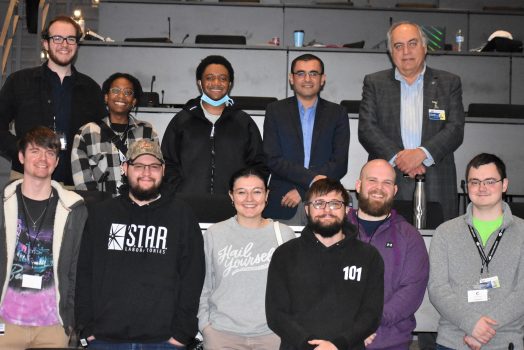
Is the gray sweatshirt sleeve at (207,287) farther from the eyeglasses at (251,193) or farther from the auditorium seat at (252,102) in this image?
the auditorium seat at (252,102)

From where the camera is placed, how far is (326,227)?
11.3ft

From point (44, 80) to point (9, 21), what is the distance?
159 inches

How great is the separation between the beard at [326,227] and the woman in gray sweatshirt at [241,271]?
269mm

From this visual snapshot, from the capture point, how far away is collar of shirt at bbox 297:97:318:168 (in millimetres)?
4762

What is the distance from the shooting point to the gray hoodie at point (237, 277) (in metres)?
3.53

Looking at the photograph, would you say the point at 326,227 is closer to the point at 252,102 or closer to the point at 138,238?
the point at 138,238

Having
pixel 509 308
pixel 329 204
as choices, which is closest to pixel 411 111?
pixel 329 204

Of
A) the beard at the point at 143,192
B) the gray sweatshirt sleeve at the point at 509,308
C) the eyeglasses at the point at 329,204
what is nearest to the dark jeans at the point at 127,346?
the beard at the point at 143,192

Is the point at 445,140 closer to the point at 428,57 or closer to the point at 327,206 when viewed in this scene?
the point at 327,206

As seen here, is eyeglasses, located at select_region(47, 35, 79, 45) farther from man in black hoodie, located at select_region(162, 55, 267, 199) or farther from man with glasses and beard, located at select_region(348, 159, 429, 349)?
man with glasses and beard, located at select_region(348, 159, 429, 349)

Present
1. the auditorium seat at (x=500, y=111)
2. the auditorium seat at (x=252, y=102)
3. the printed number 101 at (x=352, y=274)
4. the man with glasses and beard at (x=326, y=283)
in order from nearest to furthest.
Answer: the man with glasses and beard at (x=326, y=283) → the printed number 101 at (x=352, y=274) → the auditorium seat at (x=500, y=111) → the auditorium seat at (x=252, y=102)

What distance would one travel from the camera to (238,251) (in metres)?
3.64

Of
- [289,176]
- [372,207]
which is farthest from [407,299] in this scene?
[289,176]

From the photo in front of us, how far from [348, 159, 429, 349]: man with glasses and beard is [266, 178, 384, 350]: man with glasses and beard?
0.62 feet
